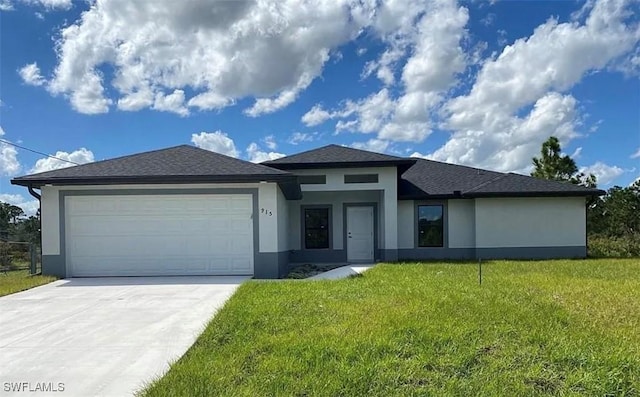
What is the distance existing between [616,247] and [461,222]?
25.4 feet

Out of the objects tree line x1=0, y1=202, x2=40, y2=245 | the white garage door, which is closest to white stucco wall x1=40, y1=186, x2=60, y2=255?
the white garage door

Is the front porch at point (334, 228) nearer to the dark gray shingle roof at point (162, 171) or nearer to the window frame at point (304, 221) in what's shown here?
the window frame at point (304, 221)

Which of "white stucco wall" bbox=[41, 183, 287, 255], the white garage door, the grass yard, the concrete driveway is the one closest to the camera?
the grass yard

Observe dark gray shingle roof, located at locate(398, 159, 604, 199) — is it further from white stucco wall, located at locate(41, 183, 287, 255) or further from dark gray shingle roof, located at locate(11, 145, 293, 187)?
dark gray shingle roof, located at locate(11, 145, 293, 187)

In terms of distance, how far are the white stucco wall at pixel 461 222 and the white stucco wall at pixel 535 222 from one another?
629 mm

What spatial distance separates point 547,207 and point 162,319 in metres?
14.8

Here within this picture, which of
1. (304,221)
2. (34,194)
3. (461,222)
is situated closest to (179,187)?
(34,194)

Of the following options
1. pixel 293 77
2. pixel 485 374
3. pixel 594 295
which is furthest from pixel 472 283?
pixel 293 77

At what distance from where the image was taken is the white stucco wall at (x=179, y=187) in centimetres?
1227

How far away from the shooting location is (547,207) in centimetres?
1689

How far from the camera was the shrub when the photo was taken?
18766 mm

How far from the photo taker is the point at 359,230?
57.9ft

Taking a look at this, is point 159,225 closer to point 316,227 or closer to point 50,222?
point 50,222

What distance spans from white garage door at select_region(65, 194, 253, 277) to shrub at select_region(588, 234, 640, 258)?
1466cm
